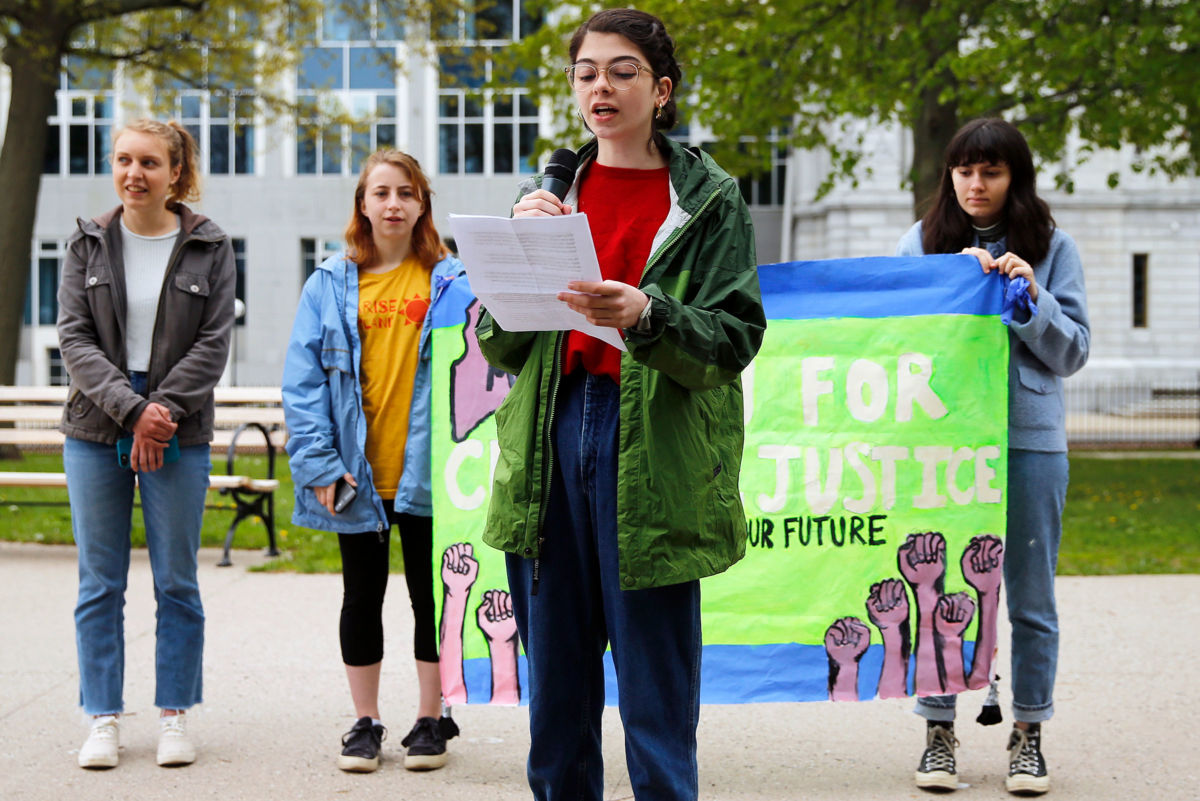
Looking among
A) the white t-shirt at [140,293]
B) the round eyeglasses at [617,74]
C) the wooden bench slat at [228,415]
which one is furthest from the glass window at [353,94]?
the round eyeglasses at [617,74]

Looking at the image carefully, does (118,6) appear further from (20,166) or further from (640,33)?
(640,33)

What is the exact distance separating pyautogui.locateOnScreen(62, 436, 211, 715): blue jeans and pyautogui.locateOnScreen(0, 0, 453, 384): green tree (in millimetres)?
12148

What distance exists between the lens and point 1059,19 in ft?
44.7

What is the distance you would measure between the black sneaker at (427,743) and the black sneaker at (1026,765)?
6.30ft

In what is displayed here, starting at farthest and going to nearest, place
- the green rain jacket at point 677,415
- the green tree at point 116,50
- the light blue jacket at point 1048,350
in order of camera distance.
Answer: the green tree at point 116,50 → the light blue jacket at point 1048,350 → the green rain jacket at point 677,415

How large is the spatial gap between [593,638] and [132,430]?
217 cm

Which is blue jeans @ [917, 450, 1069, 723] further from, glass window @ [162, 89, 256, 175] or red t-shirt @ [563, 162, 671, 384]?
glass window @ [162, 89, 256, 175]

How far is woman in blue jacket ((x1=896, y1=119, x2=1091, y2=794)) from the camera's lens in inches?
160

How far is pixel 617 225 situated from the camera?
2.84 metres

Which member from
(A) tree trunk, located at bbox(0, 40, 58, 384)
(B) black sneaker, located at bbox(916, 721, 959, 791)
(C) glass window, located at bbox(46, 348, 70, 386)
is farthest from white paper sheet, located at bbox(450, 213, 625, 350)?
(C) glass window, located at bbox(46, 348, 70, 386)

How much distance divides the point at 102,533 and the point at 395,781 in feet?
4.43

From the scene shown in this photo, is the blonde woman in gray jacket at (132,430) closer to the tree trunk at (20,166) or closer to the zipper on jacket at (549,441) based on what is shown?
the zipper on jacket at (549,441)

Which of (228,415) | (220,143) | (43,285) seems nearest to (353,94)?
(220,143)

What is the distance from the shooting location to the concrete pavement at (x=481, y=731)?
413 centimetres
